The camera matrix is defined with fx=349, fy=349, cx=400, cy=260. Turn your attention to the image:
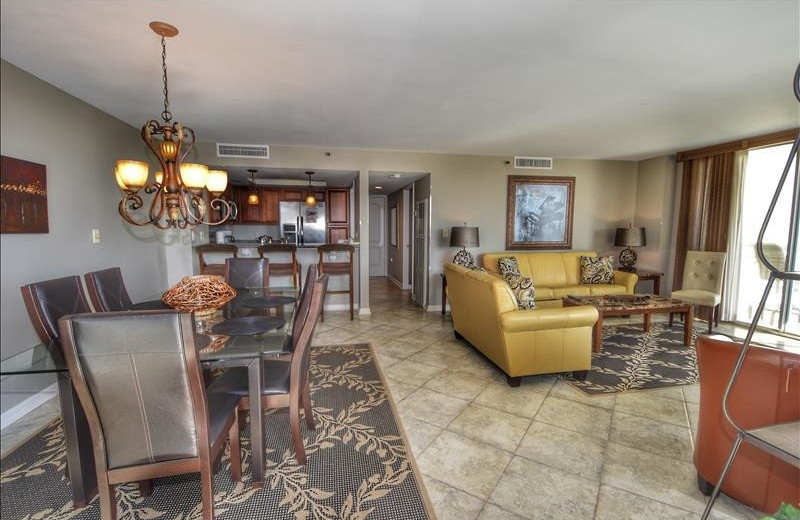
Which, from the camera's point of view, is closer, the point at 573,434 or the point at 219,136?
the point at 573,434

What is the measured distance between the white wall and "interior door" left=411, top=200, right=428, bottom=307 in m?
3.68

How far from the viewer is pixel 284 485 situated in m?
1.78

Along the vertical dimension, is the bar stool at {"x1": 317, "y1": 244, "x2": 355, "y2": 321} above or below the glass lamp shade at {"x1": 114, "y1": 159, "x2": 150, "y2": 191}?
below

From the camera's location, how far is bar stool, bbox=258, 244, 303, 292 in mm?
4627

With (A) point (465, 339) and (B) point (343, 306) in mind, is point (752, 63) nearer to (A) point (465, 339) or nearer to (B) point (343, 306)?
(A) point (465, 339)

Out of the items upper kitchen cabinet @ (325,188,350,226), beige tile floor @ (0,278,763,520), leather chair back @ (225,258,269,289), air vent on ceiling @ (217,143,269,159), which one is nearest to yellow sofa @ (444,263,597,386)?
beige tile floor @ (0,278,763,520)

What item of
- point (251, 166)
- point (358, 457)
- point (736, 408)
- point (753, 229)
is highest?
point (251, 166)

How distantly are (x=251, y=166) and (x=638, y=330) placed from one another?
542cm

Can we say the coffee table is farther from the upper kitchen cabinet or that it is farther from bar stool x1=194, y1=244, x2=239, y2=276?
the upper kitchen cabinet

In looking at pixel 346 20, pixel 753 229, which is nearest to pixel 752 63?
pixel 346 20

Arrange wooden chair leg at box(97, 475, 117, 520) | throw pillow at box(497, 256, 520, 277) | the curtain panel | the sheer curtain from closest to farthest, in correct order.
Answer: wooden chair leg at box(97, 475, 117, 520), the sheer curtain, the curtain panel, throw pillow at box(497, 256, 520, 277)

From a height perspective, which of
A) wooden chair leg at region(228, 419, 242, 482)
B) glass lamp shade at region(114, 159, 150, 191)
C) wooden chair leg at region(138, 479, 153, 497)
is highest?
glass lamp shade at region(114, 159, 150, 191)

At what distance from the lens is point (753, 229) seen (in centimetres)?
425

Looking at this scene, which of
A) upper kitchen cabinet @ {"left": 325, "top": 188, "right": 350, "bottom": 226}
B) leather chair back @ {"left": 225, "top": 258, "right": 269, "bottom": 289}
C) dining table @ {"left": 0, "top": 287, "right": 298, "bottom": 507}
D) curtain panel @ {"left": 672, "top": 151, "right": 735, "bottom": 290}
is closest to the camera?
dining table @ {"left": 0, "top": 287, "right": 298, "bottom": 507}
